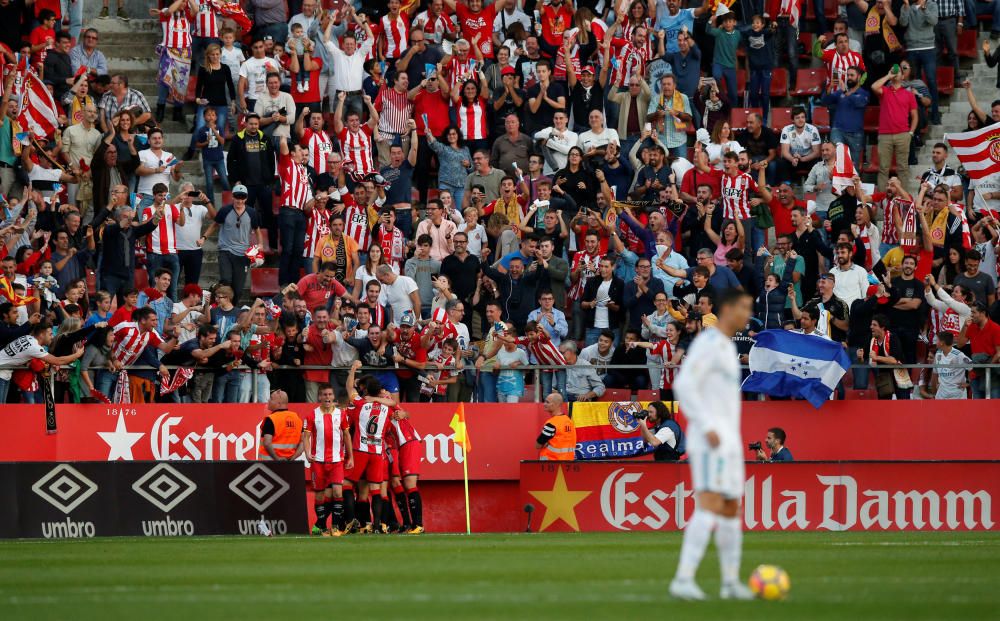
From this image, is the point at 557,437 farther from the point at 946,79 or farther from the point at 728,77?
the point at 946,79

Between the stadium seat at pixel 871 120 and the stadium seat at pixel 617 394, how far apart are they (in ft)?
27.2

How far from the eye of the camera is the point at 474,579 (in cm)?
1265

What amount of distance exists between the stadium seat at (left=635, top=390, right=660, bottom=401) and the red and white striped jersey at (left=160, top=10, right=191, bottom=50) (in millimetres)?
11240

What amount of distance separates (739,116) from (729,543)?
59.6 feet

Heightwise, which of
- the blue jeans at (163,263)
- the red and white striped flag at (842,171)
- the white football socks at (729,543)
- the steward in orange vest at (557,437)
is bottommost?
the white football socks at (729,543)

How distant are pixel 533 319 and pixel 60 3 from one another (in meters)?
12.4

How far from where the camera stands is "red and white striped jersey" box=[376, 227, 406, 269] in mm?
24797

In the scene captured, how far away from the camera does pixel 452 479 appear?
23438mm

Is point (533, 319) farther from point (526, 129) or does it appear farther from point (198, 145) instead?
point (198, 145)

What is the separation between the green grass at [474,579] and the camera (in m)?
10.4

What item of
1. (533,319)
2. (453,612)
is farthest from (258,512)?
(453,612)

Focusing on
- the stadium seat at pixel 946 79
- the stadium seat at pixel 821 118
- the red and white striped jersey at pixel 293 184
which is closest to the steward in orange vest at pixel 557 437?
the red and white striped jersey at pixel 293 184

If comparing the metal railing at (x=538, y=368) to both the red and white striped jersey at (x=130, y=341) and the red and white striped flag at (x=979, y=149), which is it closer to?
the red and white striped jersey at (x=130, y=341)

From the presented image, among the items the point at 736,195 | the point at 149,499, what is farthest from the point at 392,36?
the point at 149,499
